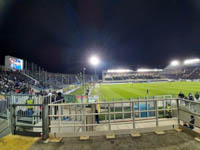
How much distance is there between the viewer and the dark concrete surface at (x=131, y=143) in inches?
126

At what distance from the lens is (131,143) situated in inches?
134

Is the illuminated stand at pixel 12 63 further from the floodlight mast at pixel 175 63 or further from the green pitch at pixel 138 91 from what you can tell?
the floodlight mast at pixel 175 63

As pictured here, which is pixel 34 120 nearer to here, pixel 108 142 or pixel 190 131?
pixel 108 142

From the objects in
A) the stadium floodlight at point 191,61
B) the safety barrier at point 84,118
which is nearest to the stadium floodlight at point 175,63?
the stadium floodlight at point 191,61

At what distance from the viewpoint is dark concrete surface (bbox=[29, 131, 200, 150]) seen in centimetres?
320

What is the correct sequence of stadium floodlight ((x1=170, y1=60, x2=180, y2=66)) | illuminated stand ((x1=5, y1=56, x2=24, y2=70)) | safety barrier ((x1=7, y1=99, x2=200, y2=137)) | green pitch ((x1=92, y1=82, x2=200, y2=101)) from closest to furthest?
safety barrier ((x1=7, y1=99, x2=200, y2=137)), green pitch ((x1=92, y1=82, x2=200, y2=101)), illuminated stand ((x1=5, y1=56, x2=24, y2=70)), stadium floodlight ((x1=170, y1=60, x2=180, y2=66))

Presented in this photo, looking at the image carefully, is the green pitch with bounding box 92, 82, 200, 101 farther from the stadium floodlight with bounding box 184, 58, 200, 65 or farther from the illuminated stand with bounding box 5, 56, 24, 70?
the stadium floodlight with bounding box 184, 58, 200, 65

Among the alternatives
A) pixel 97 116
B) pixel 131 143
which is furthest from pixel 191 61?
pixel 131 143

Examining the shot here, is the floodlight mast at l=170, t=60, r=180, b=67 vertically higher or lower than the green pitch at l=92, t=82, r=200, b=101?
higher

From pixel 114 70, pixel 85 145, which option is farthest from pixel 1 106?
pixel 114 70

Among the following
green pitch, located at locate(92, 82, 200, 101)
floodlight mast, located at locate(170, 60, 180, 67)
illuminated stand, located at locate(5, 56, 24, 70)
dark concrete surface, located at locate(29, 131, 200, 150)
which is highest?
floodlight mast, located at locate(170, 60, 180, 67)

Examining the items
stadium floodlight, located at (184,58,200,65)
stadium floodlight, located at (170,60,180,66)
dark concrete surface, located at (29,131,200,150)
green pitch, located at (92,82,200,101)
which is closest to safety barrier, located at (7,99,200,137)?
dark concrete surface, located at (29,131,200,150)

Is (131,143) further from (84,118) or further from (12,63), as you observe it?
(12,63)

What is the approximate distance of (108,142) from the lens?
3477 mm
